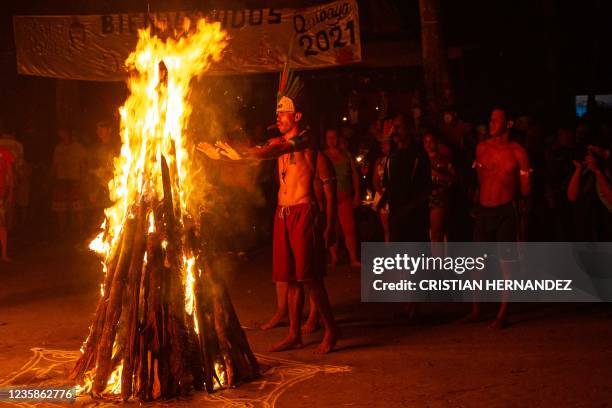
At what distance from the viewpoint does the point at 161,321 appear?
19.5 ft

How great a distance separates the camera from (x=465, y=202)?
10.1 m

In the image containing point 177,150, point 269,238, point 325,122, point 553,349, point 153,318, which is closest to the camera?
point 153,318

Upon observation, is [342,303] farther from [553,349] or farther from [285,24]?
[285,24]

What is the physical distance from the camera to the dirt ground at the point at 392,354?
591 cm

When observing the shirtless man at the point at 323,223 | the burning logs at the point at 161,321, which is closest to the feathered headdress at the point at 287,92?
the shirtless man at the point at 323,223

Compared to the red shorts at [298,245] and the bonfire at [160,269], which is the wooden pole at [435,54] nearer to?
the red shorts at [298,245]

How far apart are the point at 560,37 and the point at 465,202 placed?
13.5 meters

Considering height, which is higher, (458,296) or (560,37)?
(560,37)

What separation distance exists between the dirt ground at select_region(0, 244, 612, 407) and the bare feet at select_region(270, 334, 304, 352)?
3.7 inches

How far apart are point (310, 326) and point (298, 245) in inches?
48.6

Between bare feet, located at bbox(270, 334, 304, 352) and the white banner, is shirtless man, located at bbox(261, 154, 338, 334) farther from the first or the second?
the white banner

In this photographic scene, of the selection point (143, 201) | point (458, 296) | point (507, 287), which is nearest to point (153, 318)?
point (143, 201)

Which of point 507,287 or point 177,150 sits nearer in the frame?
point 177,150

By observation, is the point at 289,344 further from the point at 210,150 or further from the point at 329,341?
the point at 210,150
